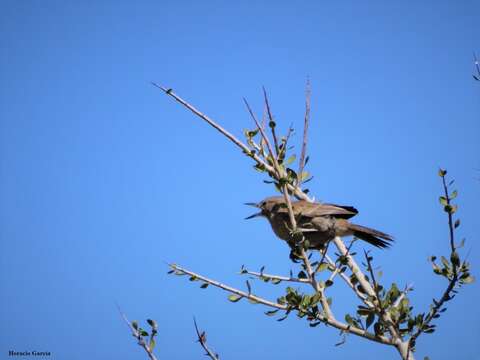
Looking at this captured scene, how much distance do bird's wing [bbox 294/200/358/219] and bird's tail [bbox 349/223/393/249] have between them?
194 millimetres

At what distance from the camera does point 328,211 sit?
588cm

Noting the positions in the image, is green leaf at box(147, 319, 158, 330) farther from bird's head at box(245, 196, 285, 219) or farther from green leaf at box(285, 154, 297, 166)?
bird's head at box(245, 196, 285, 219)

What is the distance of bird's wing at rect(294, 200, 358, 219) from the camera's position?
19.0ft

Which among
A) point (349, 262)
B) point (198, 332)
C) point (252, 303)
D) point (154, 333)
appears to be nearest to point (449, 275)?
point (349, 262)

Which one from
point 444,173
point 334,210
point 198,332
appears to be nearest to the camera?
point 444,173

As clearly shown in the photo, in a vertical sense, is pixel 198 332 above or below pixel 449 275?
above

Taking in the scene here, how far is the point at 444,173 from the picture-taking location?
3490mm

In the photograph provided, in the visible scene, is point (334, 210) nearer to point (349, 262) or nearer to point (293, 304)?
point (349, 262)

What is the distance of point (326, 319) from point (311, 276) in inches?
13.4

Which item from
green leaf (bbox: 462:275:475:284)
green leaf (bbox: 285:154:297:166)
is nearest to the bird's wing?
green leaf (bbox: 285:154:297:166)

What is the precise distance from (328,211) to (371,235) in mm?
614

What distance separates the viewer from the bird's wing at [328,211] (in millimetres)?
5801

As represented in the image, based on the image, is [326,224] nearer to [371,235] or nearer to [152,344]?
[371,235]

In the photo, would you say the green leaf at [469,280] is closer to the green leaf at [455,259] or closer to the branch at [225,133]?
the green leaf at [455,259]
